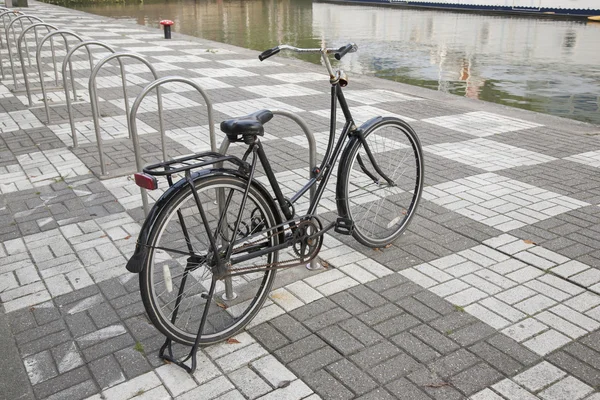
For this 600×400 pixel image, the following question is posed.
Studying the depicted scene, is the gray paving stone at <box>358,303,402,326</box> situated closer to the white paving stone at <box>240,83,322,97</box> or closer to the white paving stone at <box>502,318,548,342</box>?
the white paving stone at <box>502,318,548,342</box>

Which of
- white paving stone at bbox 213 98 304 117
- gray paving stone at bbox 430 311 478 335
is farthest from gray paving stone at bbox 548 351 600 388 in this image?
white paving stone at bbox 213 98 304 117

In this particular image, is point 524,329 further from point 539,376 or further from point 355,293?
point 355,293

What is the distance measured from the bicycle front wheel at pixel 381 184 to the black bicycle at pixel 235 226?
0.4 inches

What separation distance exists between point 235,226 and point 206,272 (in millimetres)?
471

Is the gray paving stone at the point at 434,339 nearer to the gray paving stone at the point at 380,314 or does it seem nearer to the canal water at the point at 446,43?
the gray paving stone at the point at 380,314

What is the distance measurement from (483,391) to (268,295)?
4.66 feet

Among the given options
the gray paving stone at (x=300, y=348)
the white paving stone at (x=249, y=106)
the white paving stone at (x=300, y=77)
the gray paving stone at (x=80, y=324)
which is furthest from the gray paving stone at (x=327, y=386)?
the white paving stone at (x=300, y=77)

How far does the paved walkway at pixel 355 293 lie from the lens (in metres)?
A: 3.03

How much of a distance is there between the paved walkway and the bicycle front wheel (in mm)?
197

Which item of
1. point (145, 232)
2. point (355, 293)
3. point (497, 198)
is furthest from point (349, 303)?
point (497, 198)

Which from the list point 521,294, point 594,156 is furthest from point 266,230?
point 594,156

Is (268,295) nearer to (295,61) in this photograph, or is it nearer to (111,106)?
(111,106)

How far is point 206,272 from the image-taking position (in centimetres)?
354

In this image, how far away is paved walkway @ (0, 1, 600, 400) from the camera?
3031mm
